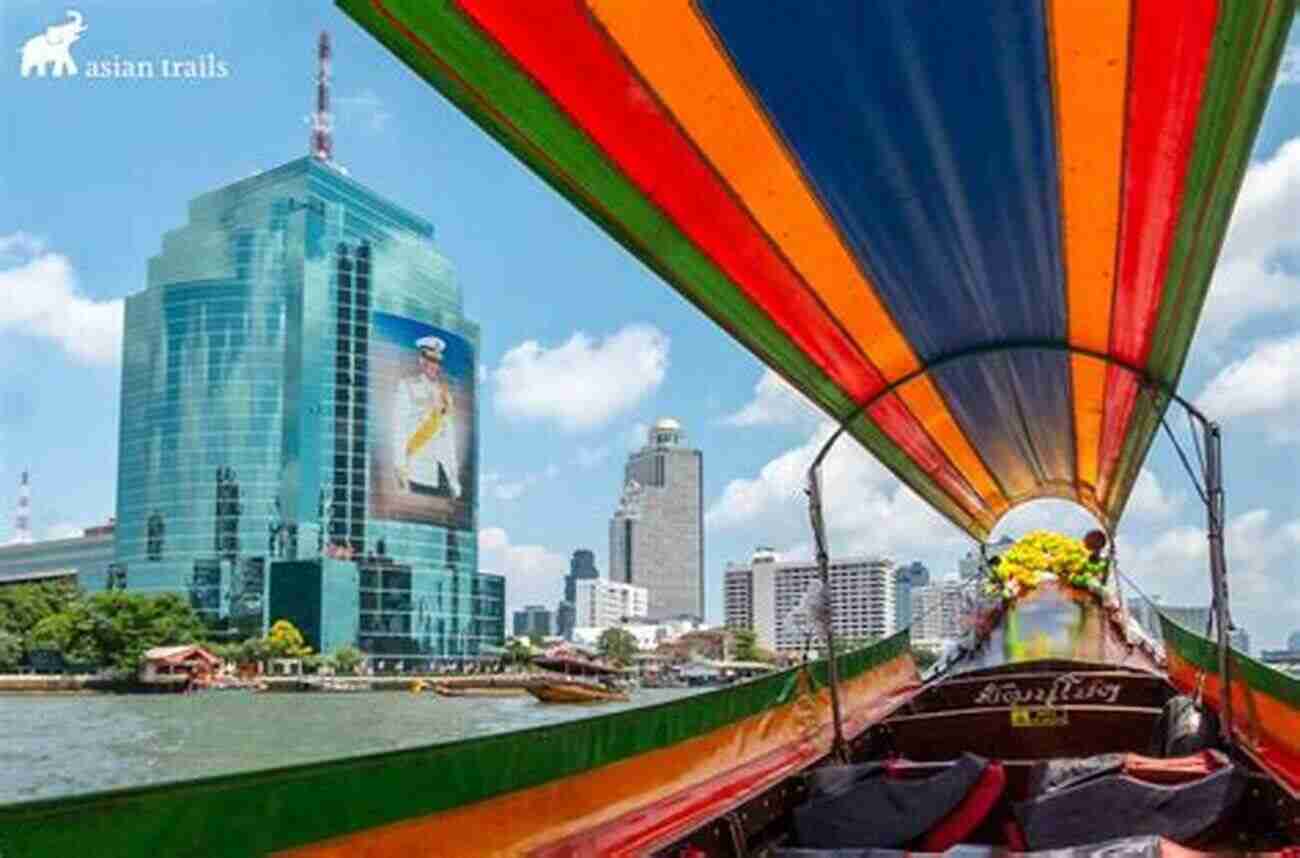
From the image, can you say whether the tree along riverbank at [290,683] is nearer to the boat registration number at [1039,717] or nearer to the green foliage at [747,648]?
the green foliage at [747,648]

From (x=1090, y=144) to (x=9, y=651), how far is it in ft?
294

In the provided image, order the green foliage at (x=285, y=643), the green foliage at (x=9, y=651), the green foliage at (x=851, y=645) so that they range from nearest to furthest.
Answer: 1. the green foliage at (x=851, y=645)
2. the green foliage at (x=9, y=651)
3. the green foliage at (x=285, y=643)

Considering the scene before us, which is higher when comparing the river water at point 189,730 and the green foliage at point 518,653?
the river water at point 189,730

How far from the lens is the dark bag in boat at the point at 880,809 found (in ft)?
12.7

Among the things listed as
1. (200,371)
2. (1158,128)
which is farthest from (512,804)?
(200,371)

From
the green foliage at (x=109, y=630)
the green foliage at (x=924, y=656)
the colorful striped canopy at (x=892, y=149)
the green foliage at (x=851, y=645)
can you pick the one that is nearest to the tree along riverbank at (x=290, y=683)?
the green foliage at (x=109, y=630)

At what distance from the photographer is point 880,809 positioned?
13.0ft

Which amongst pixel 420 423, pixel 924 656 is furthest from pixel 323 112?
pixel 924 656

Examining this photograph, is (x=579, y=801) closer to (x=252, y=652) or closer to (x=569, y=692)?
(x=569, y=692)

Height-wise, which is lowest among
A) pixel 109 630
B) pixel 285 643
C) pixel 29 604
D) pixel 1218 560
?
pixel 285 643

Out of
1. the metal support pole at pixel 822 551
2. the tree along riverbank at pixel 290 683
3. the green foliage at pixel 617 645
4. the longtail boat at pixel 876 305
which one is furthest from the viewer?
the green foliage at pixel 617 645

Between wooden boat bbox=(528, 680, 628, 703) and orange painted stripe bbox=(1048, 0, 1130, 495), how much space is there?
56.0 m

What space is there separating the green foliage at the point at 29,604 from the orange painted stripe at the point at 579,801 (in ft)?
288

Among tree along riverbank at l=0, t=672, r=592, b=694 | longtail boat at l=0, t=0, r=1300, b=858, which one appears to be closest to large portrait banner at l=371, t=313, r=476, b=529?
tree along riverbank at l=0, t=672, r=592, b=694
